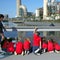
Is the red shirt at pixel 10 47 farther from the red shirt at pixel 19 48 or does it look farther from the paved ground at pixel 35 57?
the paved ground at pixel 35 57

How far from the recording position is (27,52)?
5.72 m

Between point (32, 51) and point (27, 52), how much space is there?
0.22 meters

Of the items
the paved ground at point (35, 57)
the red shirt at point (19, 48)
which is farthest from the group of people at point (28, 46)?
the paved ground at point (35, 57)

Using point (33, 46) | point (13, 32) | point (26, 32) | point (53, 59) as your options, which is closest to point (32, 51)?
point (33, 46)

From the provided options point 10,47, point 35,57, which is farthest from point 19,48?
point 35,57

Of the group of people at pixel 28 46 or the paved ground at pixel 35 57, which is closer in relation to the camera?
the paved ground at pixel 35 57

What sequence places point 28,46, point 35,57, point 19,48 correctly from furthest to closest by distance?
point 28,46 → point 19,48 → point 35,57

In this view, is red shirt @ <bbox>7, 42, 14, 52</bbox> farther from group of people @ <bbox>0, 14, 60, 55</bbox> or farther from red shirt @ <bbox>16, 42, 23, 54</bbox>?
red shirt @ <bbox>16, 42, 23, 54</bbox>

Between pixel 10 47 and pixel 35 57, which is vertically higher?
pixel 10 47

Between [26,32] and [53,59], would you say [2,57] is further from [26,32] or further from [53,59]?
[26,32]

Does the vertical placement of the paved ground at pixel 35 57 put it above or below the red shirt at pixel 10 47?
below

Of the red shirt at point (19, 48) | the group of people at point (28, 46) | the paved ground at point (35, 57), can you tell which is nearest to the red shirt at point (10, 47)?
the group of people at point (28, 46)

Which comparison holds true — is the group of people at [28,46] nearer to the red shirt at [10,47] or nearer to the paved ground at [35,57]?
the red shirt at [10,47]

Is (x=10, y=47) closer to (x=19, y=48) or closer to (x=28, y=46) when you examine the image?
(x=19, y=48)
